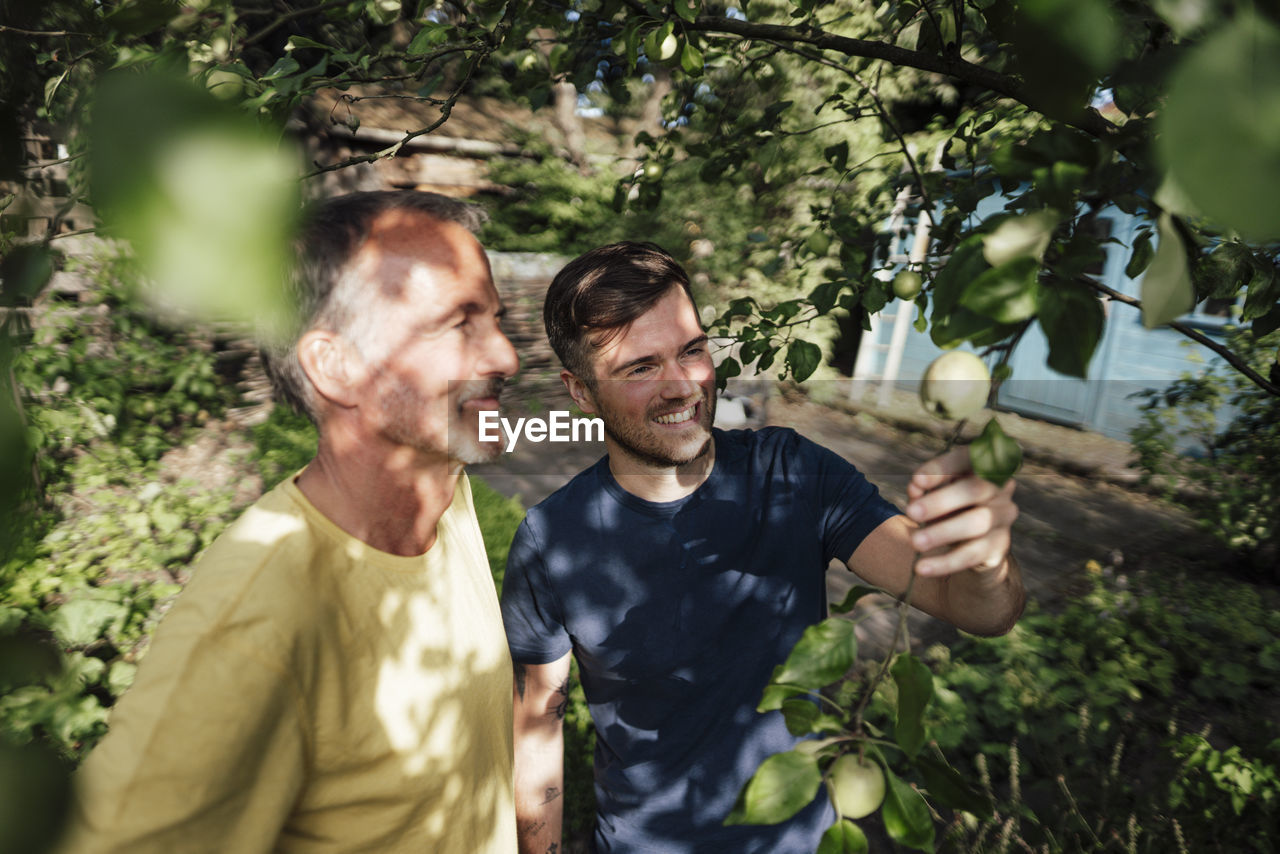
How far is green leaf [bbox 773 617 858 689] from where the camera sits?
0.53m

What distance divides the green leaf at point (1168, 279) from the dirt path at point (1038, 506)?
3.35m

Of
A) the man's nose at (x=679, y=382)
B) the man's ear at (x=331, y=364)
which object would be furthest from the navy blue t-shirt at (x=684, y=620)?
the man's ear at (x=331, y=364)

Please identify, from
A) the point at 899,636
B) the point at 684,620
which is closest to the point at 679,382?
the point at 684,620

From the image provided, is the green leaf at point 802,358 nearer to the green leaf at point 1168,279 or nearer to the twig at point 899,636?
the twig at point 899,636

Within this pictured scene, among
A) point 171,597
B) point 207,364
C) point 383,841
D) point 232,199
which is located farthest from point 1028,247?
point 207,364

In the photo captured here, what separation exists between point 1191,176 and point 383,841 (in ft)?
3.84

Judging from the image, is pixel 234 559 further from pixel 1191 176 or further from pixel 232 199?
pixel 1191 176

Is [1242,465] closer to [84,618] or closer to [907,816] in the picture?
[907,816]

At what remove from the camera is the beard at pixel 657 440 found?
60.1 inches

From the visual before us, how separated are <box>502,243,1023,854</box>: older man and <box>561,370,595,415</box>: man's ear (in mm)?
91

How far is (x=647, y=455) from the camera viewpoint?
1.55m

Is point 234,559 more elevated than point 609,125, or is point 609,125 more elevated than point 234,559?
point 609,125

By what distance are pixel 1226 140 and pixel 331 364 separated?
1.05m

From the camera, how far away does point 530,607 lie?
5.04ft
